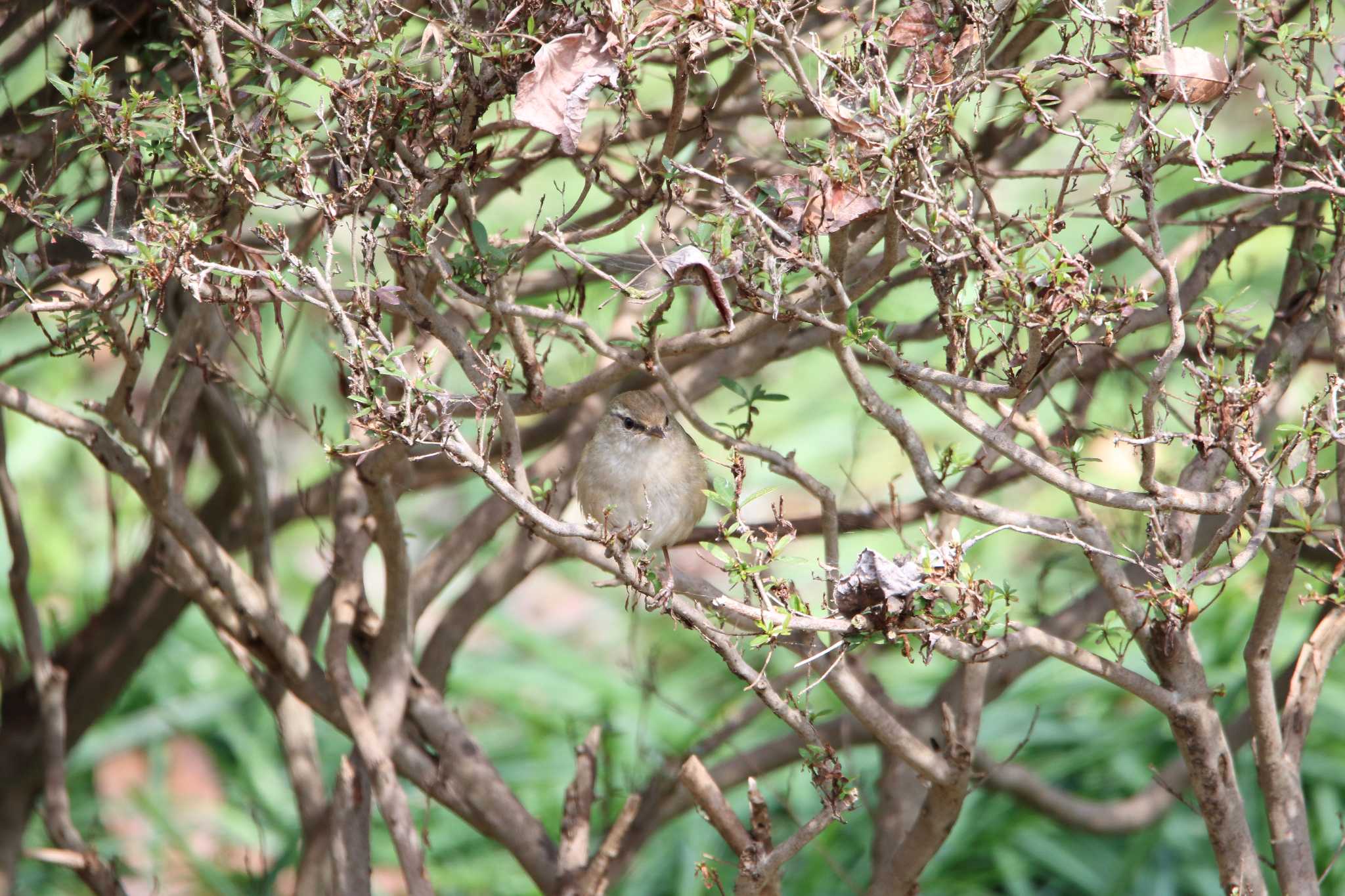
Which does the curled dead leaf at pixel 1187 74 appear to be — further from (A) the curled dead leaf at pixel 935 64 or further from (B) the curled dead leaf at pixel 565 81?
(B) the curled dead leaf at pixel 565 81

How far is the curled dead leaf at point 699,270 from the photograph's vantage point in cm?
185

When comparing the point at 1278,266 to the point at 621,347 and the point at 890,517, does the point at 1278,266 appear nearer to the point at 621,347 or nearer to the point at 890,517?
the point at 890,517

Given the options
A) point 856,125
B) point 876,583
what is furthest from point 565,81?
point 876,583

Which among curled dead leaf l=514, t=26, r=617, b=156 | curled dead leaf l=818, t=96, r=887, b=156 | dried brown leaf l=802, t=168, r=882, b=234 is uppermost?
curled dead leaf l=818, t=96, r=887, b=156

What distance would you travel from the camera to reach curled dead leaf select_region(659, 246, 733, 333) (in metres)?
1.85

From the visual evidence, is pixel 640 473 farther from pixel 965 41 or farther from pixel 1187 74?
pixel 1187 74

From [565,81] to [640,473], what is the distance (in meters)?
1.80

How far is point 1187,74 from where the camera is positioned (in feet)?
6.34

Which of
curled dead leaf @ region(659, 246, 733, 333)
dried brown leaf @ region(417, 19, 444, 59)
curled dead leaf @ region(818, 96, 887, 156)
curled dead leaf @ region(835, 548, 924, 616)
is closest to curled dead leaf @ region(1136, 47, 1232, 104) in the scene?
curled dead leaf @ region(818, 96, 887, 156)

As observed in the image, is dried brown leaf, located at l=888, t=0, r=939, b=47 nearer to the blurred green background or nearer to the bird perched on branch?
the bird perched on branch

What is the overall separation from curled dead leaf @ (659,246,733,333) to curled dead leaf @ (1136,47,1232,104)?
66cm

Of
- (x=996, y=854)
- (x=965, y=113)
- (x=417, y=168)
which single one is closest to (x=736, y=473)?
(x=417, y=168)

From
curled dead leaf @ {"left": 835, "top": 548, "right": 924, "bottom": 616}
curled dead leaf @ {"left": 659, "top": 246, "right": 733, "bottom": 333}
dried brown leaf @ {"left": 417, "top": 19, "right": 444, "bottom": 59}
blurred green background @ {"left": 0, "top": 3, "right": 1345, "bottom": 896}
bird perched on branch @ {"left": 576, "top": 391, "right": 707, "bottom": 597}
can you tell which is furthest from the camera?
blurred green background @ {"left": 0, "top": 3, "right": 1345, "bottom": 896}

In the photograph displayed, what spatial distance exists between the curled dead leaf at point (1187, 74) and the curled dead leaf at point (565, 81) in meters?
0.75
